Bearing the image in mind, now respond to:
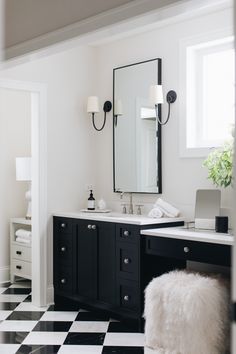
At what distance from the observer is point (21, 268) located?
5.44m

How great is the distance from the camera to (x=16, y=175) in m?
5.53

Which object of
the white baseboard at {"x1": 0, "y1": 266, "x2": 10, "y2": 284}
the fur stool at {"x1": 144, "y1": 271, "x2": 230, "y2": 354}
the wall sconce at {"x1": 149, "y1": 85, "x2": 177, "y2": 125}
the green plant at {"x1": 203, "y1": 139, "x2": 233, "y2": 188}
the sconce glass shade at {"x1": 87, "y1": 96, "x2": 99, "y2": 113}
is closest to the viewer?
the fur stool at {"x1": 144, "y1": 271, "x2": 230, "y2": 354}

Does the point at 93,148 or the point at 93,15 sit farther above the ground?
the point at 93,15

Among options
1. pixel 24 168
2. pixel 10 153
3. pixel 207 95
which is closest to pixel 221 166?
pixel 207 95

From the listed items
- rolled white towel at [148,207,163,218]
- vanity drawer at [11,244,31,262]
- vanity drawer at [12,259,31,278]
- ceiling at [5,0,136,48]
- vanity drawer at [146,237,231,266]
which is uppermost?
ceiling at [5,0,136,48]

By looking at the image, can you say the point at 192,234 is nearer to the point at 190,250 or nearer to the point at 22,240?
the point at 190,250

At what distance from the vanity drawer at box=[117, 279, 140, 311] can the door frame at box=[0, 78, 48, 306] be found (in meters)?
0.94

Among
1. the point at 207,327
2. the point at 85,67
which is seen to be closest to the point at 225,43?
the point at 85,67

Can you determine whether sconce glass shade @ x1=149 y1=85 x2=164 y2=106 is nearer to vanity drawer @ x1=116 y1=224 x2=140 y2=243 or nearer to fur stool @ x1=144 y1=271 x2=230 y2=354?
vanity drawer @ x1=116 y1=224 x2=140 y2=243

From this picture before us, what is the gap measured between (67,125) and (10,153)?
1.17 meters

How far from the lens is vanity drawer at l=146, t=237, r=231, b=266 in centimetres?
332

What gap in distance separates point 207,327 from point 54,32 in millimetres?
1922

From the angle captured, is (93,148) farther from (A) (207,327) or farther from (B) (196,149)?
(A) (207,327)

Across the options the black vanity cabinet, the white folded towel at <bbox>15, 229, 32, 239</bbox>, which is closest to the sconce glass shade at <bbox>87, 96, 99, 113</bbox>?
the black vanity cabinet
